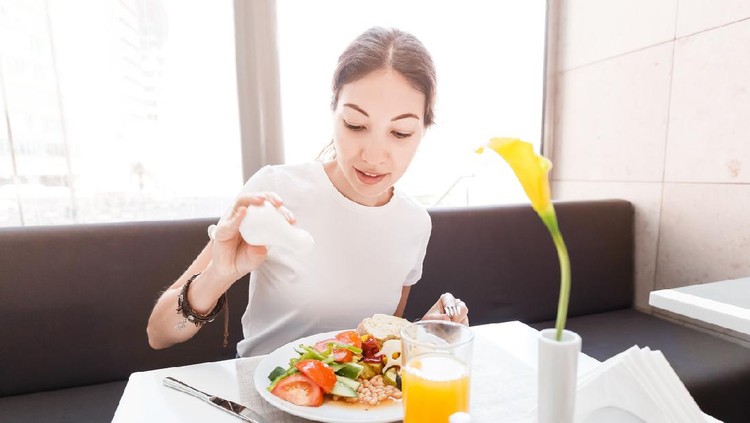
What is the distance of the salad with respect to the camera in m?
0.73

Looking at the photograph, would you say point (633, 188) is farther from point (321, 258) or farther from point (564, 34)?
point (321, 258)

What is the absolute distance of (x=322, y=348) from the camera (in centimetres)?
87

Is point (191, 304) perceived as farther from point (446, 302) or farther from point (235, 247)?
point (446, 302)

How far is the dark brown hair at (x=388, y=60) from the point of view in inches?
44.3

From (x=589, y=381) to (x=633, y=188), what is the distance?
6.52 feet

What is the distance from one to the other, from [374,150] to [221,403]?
66 cm

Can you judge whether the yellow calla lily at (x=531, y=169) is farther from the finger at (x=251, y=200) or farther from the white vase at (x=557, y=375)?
the finger at (x=251, y=200)

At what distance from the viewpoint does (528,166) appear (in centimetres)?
39

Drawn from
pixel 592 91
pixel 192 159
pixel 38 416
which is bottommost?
pixel 38 416

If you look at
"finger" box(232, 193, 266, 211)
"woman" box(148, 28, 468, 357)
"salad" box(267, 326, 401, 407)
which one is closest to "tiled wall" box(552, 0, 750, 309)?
"woman" box(148, 28, 468, 357)

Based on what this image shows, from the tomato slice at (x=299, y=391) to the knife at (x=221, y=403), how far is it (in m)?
0.05

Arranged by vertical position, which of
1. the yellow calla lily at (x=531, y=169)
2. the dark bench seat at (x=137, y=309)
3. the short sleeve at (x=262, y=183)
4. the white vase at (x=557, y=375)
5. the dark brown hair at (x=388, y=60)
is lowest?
the dark bench seat at (x=137, y=309)

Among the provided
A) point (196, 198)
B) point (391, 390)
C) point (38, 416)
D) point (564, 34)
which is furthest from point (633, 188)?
point (38, 416)

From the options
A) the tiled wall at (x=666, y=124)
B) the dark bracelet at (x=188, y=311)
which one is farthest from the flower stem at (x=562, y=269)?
the tiled wall at (x=666, y=124)
